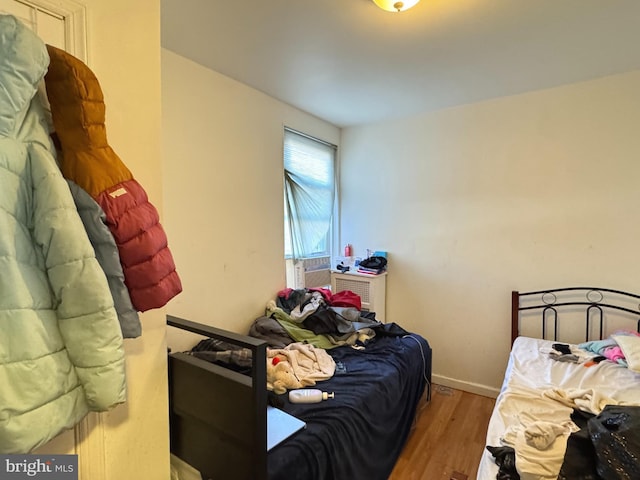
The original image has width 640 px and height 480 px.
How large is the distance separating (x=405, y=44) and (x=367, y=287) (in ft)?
6.48

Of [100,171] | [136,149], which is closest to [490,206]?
[136,149]

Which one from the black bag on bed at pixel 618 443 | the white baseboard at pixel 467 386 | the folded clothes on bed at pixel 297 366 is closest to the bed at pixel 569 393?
the black bag on bed at pixel 618 443

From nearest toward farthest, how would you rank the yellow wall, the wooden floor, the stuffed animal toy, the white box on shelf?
the yellow wall → the stuffed animal toy → the wooden floor → the white box on shelf

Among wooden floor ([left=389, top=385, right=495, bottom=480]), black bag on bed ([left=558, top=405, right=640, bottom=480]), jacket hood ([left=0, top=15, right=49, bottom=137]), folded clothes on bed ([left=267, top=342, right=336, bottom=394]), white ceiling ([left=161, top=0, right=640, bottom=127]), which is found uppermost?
white ceiling ([left=161, top=0, right=640, bottom=127])

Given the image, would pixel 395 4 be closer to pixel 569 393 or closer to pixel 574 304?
pixel 569 393

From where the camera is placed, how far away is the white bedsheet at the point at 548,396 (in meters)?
1.21

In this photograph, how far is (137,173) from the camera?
3.11ft

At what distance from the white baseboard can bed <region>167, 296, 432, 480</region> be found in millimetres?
957

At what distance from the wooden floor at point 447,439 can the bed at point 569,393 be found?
0.61m

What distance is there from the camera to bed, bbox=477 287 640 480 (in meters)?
1.05

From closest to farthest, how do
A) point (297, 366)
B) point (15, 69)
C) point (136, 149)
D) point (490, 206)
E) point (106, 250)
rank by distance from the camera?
point (15, 69) < point (106, 250) < point (136, 149) < point (297, 366) < point (490, 206)

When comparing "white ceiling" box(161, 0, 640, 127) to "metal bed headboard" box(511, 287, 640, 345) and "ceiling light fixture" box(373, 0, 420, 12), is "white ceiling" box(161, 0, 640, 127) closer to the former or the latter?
"ceiling light fixture" box(373, 0, 420, 12)

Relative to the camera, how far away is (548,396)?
5.31 ft

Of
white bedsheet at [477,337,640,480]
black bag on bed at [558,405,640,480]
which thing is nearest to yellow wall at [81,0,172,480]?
white bedsheet at [477,337,640,480]
